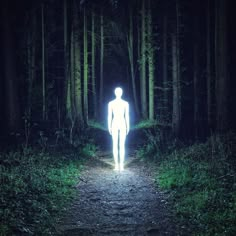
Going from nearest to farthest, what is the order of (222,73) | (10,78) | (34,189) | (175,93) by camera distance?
(34,189) → (222,73) → (10,78) → (175,93)

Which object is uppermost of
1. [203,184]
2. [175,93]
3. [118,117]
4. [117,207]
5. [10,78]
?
[10,78]

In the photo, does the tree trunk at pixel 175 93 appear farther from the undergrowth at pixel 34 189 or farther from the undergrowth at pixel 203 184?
the undergrowth at pixel 34 189

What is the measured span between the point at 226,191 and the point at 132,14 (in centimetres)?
2440

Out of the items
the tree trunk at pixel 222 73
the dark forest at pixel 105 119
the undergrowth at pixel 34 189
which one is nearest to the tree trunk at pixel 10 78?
the dark forest at pixel 105 119

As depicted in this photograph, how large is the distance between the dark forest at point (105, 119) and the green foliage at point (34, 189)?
3cm

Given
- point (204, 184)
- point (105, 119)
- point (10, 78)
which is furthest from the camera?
point (105, 119)

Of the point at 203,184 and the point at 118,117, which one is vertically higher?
the point at 118,117

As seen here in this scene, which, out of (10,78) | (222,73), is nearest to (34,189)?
(10,78)

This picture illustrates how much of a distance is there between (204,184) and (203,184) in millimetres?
32

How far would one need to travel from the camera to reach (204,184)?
11.1 meters

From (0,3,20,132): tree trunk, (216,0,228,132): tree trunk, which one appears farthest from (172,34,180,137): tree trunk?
(0,3,20,132): tree trunk

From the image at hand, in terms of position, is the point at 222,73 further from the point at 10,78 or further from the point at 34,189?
the point at 34,189

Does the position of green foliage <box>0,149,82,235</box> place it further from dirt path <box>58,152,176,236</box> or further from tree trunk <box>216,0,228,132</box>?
tree trunk <box>216,0,228,132</box>

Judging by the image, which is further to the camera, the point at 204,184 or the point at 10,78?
the point at 10,78
